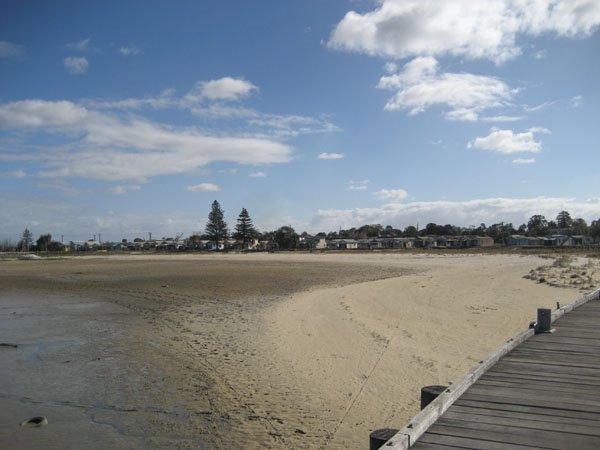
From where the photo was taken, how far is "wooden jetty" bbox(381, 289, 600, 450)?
345cm

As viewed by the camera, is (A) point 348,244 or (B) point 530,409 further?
(A) point 348,244

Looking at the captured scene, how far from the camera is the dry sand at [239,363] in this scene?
6.41 m

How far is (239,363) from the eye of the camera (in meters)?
9.57

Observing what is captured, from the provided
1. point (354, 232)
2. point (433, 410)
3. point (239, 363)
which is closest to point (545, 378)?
point (433, 410)

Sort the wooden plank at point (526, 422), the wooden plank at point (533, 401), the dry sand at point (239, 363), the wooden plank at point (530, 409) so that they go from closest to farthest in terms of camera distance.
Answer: the wooden plank at point (526, 422) < the wooden plank at point (530, 409) < the wooden plank at point (533, 401) < the dry sand at point (239, 363)

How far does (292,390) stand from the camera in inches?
310

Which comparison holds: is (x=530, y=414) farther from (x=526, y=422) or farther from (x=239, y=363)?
(x=239, y=363)

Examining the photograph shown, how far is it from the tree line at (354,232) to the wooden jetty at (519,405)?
112158 millimetres

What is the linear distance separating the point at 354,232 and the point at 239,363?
156 m

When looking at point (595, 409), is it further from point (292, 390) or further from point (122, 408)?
point (122, 408)

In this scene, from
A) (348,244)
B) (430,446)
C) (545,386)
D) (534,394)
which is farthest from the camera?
(348,244)

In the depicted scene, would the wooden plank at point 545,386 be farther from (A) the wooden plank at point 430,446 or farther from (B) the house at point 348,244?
(B) the house at point 348,244

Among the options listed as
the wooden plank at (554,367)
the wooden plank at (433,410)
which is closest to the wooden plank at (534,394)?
the wooden plank at (433,410)

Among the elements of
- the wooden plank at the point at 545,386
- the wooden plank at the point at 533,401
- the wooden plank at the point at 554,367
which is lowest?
the wooden plank at the point at 554,367
